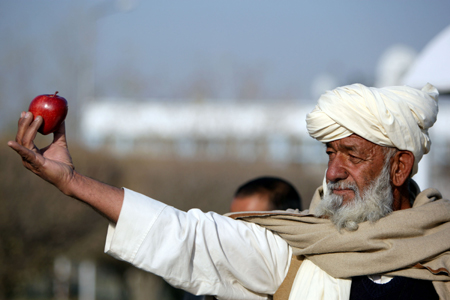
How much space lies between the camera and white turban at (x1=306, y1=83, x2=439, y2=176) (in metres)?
2.33

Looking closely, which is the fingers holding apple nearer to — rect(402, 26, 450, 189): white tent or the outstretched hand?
the outstretched hand

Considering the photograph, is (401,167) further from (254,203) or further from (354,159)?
(254,203)

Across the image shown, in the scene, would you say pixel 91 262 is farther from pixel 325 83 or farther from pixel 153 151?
pixel 325 83

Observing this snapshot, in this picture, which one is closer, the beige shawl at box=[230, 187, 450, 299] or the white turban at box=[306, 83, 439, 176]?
the beige shawl at box=[230, 187, 450, 299]

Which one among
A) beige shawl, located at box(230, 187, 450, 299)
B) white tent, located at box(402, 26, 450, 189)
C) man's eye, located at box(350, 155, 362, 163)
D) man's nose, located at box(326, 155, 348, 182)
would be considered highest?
white tent, located at box(402, 26, 450, 189)

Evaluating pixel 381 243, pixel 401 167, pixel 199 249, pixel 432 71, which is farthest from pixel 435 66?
pixel 199 249

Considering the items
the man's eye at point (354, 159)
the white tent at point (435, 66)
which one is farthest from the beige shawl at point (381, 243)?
the white tent at point (435, 66)

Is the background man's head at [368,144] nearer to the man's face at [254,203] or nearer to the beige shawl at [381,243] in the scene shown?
the beige shawl at [381,243]

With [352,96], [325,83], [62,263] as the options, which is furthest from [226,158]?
[352,96]

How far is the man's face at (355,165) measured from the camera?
234 centimetres

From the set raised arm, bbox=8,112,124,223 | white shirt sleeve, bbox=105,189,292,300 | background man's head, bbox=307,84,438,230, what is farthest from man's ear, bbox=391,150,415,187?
raised arm, bbox=8,112,124,223

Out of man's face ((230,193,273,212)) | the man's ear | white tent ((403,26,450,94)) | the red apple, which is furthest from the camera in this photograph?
white tent ((403,26,450,94))

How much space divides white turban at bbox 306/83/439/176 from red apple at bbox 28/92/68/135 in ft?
3.99

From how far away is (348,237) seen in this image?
223cm
